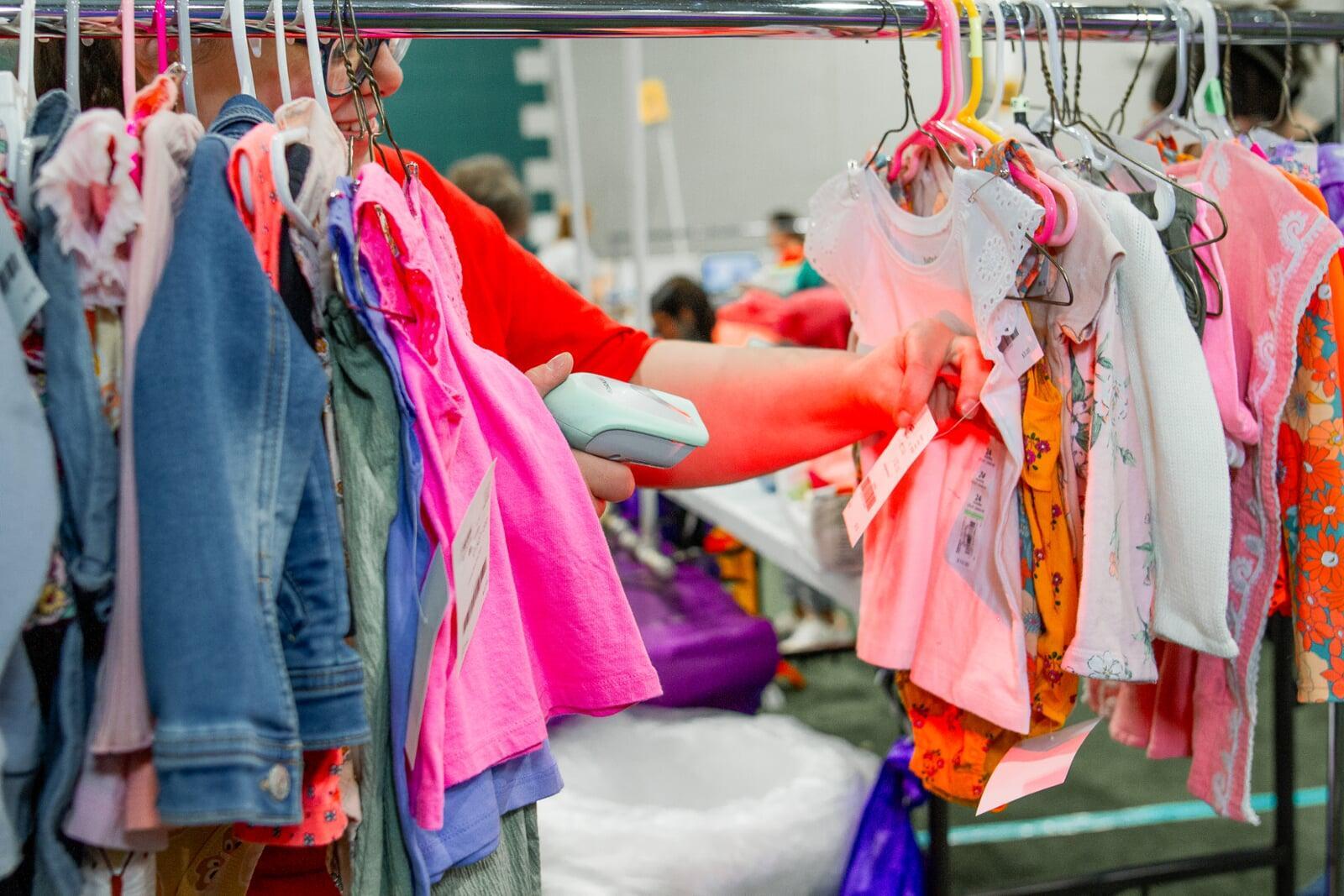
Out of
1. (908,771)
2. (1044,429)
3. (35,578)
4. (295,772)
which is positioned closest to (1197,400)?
(1044,429)

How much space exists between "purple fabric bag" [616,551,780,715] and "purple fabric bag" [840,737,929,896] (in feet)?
2.27

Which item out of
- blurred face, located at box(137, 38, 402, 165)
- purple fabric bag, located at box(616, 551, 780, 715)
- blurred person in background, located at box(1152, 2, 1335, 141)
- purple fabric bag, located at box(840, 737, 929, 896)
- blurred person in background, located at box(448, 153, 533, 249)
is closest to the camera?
blurred face, located at box(137, 38, 402, 165)

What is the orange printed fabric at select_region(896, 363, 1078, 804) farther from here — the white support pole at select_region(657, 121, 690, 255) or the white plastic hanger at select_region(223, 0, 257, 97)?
the white support pole at select_region(657, 121, 690, 255)

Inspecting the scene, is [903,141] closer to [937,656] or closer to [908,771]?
[937,656]

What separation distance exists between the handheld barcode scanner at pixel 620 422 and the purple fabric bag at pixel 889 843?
705 millimetres

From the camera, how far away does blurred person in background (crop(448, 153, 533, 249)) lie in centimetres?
374

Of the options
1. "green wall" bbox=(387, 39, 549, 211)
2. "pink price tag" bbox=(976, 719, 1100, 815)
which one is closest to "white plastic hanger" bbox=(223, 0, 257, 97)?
"pink price tag" bbox=(976, 719, 1100, 815)

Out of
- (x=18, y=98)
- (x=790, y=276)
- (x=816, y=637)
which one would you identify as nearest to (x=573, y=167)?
(x=790, y=276)

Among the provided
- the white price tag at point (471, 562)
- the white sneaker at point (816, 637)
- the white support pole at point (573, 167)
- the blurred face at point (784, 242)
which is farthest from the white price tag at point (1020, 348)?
the blurred face at point (784, 242)

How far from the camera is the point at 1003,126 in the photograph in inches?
45.5

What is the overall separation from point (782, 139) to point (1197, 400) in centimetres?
560

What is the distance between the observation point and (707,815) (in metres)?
1.52

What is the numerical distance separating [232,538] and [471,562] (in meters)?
0.16

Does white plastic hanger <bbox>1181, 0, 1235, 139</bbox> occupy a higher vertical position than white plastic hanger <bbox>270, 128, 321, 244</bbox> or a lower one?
higher
